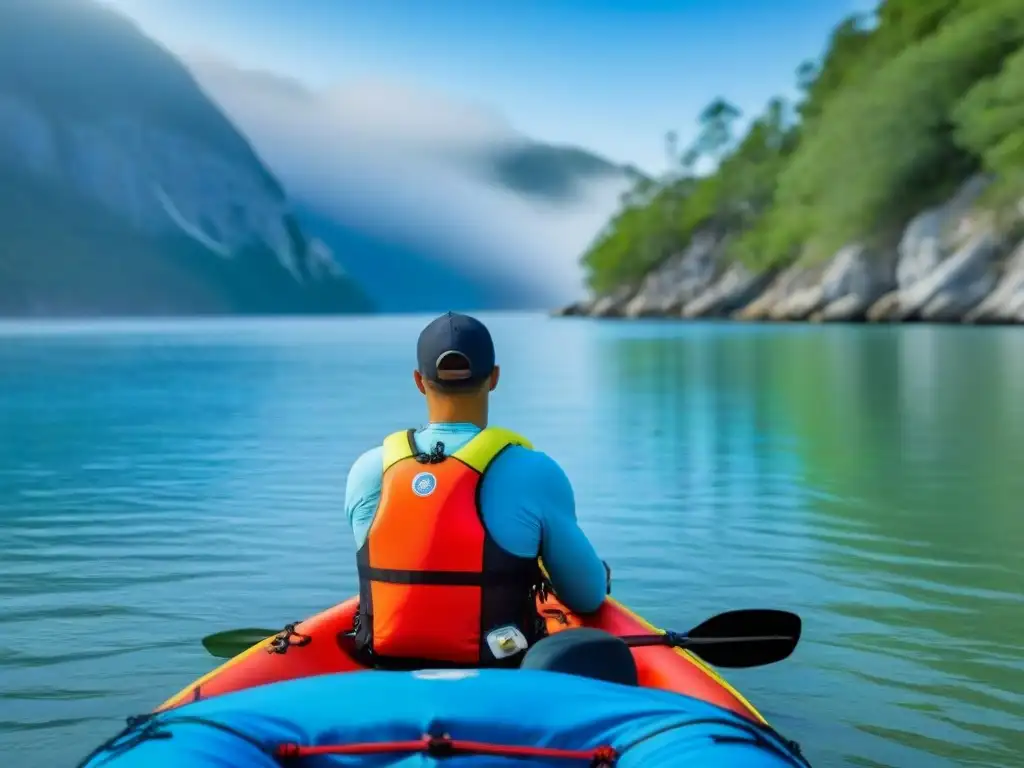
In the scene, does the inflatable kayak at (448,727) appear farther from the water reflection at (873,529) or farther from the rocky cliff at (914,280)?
the rocky cliff at (914,280)

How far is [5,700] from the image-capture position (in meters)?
6.23

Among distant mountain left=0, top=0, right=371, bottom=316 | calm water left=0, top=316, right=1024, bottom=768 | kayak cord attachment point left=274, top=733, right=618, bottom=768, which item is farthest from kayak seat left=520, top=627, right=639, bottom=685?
distant mountain left=0, top=0, right=371, bottom=316

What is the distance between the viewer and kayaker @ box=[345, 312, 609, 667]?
421 centimetres

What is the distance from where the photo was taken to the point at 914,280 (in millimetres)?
58656

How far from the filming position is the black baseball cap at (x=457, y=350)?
4258 mm

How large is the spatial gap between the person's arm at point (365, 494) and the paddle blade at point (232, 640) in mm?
1496

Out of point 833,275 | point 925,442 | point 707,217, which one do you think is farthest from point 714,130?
point 925,442

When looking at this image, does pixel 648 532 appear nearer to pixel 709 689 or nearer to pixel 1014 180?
pixel 709 689

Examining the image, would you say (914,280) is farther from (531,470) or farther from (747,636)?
(531,470)

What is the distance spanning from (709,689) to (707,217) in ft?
324

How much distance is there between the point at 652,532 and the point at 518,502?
21.2 feet

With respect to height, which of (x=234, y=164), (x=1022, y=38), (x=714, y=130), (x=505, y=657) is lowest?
(x=505, y=657)

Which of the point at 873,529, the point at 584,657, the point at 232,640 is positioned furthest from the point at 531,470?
the point at 873,529

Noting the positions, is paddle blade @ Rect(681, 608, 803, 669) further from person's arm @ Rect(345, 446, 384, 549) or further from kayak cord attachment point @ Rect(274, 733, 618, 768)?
kayak cord attachment point @ Rect(274, 733, 618, 768)
